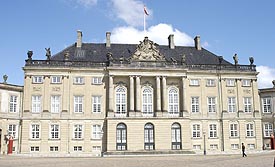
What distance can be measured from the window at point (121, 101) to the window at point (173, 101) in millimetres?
6363

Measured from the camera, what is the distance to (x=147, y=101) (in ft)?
151

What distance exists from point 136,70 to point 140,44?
155 inches

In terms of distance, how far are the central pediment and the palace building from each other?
0.46 ft

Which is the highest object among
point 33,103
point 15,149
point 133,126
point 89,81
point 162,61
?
point 162,61

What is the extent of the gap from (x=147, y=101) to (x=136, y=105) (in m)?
2.00

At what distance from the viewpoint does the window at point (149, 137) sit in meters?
44.1

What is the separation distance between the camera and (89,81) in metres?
45.9

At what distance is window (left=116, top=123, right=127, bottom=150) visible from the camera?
4359cm

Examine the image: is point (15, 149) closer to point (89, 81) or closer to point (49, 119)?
point (49, 119)

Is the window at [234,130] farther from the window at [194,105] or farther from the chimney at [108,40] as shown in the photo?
the chimney at [108,40]

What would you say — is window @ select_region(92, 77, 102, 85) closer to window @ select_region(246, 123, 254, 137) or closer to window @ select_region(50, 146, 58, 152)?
window @ select_region(50, 146, 58, 152)

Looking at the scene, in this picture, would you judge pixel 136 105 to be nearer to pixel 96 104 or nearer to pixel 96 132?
pixel 96 104

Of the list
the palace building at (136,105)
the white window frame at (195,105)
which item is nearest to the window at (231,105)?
the palace building at (136,105)

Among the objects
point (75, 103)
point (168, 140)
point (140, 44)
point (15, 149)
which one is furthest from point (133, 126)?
point (15, 149)
